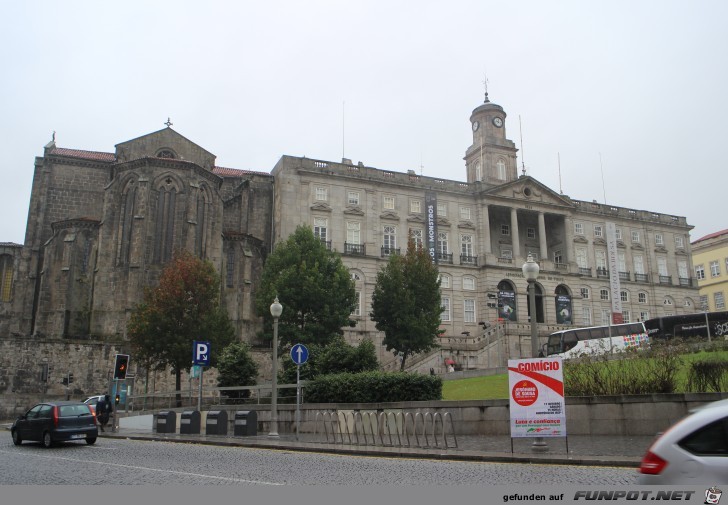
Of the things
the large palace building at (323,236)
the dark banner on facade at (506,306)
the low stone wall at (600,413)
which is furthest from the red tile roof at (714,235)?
the low stone wall at (600,413)

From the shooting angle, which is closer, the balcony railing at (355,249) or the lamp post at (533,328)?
the lamp post at (533,328)

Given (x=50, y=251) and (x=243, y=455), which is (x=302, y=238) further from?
(x=243, y=455)

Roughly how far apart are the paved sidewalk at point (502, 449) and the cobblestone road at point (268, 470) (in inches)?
21.4

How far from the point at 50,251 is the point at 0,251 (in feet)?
30.3

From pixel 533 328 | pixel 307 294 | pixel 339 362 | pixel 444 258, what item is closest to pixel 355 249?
pixel 444 258

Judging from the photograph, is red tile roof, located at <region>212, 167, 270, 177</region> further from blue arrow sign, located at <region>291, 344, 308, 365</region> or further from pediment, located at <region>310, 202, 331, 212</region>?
blue arrow sign, located at <region>291, 344, 308, 365</region>

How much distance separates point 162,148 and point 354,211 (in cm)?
1785

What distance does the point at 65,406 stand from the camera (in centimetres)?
2089

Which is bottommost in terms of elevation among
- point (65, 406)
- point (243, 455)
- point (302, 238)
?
point (243, 455)

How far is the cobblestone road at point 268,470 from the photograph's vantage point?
11297 millimetres

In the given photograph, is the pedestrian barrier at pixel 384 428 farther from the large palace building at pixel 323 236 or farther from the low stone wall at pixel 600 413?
the large palace building at pixel 323 236

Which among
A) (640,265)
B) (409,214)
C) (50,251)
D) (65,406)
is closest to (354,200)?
(409,214)

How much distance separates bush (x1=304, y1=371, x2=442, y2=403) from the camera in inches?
963

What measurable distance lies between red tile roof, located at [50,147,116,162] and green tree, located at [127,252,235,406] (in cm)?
2158
